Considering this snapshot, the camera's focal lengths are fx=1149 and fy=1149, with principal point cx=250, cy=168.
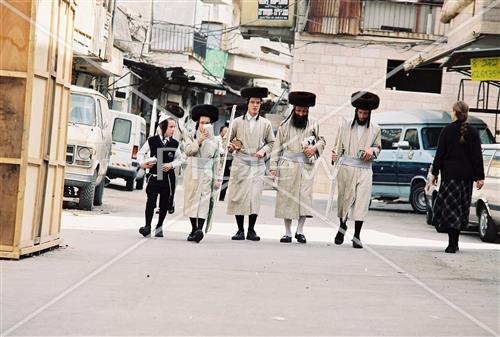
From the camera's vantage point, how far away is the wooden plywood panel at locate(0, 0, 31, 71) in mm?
10586

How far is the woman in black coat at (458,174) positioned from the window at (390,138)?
1254cm

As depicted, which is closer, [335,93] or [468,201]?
[468,201]

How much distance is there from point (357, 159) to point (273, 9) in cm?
2306

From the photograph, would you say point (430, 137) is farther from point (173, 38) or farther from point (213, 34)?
point (213, 34)

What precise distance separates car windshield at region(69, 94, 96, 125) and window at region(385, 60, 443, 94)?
17.1 meters

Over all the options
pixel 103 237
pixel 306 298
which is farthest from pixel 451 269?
pixel 103 237

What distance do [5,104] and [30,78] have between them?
0.34 meters

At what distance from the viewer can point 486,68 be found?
71.5 feet

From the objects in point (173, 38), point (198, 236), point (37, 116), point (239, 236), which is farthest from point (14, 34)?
point (173, 38)

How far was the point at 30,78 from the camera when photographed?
35.3 feet

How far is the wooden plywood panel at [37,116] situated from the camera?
36.0 ft

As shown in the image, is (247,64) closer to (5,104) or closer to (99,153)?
(99,153)

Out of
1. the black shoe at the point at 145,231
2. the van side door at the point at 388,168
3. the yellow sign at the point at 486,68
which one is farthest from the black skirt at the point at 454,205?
the van side door at the point at 388,168

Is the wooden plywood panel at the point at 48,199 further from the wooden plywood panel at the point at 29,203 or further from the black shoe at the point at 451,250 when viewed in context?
the black shoe at the point at 451,250
